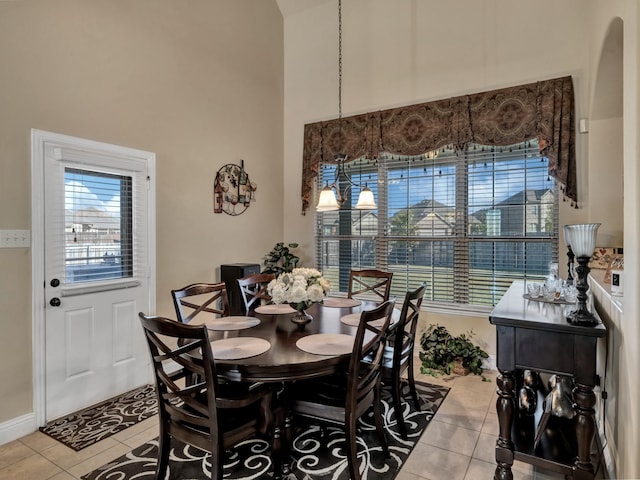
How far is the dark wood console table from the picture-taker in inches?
66.9

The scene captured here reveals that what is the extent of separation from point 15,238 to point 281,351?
211 centimetres

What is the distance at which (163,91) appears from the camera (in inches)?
140

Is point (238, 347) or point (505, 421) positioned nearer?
point (505, 421)

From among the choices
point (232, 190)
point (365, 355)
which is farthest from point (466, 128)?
point (365, 355)

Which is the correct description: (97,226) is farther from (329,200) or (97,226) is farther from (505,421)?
(505,421)

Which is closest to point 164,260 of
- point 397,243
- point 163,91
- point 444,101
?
point 163,91

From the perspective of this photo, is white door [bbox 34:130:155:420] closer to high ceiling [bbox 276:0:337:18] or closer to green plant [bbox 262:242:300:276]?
green plant [bbox 262:242:300:276]

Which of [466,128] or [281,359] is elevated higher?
[466,128]

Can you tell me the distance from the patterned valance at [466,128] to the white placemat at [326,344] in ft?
8.53

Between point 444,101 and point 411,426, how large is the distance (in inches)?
127

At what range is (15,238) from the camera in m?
2.55

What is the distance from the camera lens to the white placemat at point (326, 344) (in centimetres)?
196

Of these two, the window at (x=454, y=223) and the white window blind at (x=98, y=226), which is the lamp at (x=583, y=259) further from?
the white window blind at (x=98, y=226)

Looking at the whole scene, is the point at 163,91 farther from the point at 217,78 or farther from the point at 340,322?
the point at 340,322
